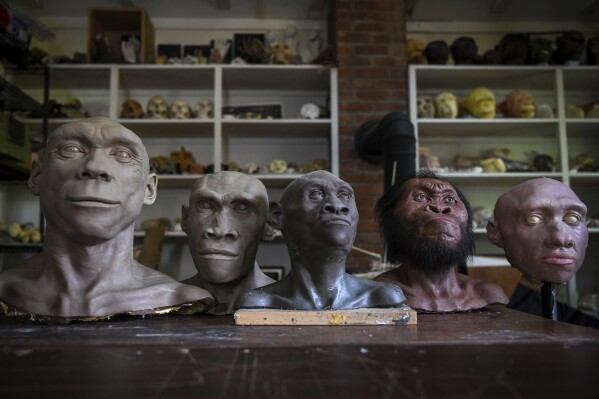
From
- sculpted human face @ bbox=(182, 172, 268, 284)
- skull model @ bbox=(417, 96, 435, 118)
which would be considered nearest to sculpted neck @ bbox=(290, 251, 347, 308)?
sculpted human face @ bbox=(182, 172, 268, 284)

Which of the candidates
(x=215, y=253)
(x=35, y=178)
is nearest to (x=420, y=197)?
(x=215, y=253)

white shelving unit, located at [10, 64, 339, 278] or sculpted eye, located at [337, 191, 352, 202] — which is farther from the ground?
white shelving unit, located at [10, 64, 339, 278]

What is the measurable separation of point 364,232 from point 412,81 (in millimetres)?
1240

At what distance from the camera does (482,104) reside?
400 centimetres

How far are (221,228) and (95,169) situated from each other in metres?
0.46

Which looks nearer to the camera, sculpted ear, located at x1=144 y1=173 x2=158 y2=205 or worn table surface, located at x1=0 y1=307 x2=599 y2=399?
worn table surface, located at x1=0 y1=307 x2=599 y2=399

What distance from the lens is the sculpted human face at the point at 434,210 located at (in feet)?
5.70

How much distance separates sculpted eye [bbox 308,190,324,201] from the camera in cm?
160

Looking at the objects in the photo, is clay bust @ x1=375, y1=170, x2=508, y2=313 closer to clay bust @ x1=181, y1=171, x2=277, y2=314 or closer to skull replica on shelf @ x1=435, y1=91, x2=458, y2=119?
clay bust @ x1=181, y1=171, x2=277, y2=314

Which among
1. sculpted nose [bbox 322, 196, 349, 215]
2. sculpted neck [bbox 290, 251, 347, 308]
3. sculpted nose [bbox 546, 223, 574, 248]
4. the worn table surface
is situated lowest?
the worn table surface

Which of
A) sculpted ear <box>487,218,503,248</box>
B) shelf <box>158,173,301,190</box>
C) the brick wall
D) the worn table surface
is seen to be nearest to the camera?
the worn table surface

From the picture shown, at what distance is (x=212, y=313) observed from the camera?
176 centimetres

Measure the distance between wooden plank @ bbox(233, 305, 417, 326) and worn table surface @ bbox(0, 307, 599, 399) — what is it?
6 cm

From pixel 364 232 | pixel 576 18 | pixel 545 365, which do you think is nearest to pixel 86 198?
pixel 545 365
